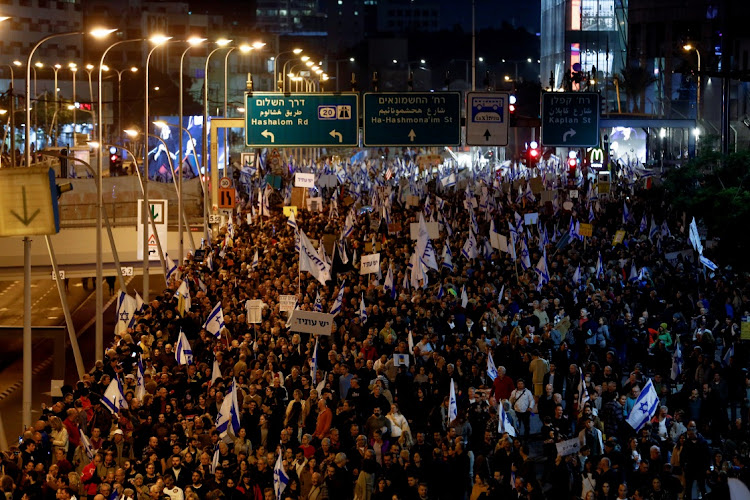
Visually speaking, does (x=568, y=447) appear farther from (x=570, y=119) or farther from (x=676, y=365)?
(x=570, y=119)

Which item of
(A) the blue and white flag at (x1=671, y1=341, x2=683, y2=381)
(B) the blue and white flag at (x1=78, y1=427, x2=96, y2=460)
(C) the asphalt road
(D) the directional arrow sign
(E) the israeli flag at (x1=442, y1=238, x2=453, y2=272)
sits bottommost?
(C) the asphalt road

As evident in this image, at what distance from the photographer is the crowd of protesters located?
45.2 feet

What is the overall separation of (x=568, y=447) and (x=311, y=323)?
6453mm

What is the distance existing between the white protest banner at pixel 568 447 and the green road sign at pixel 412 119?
1875cm

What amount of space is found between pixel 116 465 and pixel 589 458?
221 inches

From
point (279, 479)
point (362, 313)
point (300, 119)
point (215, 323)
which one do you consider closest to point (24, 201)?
point (215, 323)

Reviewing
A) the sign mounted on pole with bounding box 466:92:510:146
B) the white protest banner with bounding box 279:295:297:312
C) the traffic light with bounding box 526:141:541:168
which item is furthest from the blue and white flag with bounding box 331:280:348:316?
the traffic light with bounding box 526:141:541:168

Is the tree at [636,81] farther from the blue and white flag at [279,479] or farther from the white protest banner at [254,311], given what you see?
the blue and white flag at [279,479]

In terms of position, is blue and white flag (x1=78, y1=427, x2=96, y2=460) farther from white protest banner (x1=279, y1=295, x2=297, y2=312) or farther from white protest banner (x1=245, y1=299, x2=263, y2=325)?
white protest banner (x1=279, y1=295, x2=297, y2=312)

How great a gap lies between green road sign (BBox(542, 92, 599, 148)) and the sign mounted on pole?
2998mm

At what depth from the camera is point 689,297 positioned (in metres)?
24.2

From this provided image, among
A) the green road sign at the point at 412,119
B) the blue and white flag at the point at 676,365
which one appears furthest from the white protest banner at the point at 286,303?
the green road sign at the point at 412,119

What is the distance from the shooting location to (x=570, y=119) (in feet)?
116

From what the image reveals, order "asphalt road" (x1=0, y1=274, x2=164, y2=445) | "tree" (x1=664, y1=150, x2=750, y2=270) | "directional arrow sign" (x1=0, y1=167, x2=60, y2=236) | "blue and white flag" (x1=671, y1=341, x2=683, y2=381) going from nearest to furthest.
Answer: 1. "directional arrow sign" (x1=0, y1=167, x2=60, y2=236)
2. "blue and white flag" (x1=671, y1=341, x2=683, y2=381)
3. "asphalt road" (x1=0, y1=274, x2=164, y2=445)
4. "tree" (x1=664, y1=150, x2=750, y2=270)
